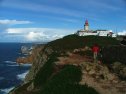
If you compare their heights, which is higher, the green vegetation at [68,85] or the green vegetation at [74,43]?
the green vegetation at [74,43]

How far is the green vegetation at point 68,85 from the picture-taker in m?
24.7

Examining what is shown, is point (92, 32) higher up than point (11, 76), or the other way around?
point (92, 32)

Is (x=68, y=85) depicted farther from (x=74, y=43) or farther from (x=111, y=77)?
(x=74, y=43)

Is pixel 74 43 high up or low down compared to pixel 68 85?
up

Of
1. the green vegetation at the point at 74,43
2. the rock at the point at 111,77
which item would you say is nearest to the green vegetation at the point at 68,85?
the rock at the point at 111,77

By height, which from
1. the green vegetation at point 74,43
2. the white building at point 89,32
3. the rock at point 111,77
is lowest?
the rock at point 111,77

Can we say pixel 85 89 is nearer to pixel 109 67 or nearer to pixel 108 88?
pixel 108 88

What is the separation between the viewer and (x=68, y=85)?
26156mm

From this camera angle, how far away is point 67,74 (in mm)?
30266

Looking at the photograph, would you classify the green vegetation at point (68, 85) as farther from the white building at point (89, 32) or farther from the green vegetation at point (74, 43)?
the white building at point (89, 32)

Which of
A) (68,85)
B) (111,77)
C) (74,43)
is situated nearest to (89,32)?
(74,43)

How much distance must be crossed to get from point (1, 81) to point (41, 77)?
48.4m

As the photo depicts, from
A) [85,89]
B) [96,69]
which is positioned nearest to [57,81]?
[85,89]

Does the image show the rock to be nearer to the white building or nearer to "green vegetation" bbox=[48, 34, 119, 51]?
"green vegetation" bbox=[48, 34, 119, 51]
